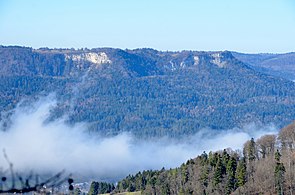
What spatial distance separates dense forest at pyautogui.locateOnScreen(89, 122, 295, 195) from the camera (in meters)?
36.2

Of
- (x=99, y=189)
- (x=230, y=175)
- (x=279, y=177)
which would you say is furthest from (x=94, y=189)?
(x=279, y=177)

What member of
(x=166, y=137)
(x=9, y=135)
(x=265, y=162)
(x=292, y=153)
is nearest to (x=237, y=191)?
(x=265, y=162)

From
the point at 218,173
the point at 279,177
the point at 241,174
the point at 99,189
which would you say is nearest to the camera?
the point at 279,177

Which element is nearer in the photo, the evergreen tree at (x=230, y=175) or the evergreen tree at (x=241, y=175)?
the evergreen tree at (x=241, y=175)

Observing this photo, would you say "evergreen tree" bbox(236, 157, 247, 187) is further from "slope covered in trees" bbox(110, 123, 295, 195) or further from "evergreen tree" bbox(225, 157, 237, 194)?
"evergreen tree" bbox(225, 157, 237, 194)

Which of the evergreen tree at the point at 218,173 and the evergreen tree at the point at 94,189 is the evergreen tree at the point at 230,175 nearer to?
the evergreen tree at the point at 218,173

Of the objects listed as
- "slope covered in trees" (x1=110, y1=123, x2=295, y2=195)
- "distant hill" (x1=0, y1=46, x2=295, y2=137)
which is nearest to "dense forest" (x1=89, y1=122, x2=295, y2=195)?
"slope covered in trees" (x1=110, y1=123, x2=295, y2=195)

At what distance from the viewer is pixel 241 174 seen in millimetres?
36844

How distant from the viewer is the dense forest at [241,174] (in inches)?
1427

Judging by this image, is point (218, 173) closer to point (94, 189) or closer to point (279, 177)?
point (279, 177)

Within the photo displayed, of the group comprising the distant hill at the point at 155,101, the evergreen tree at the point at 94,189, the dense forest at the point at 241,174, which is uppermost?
the dense forest at the point at 241,174

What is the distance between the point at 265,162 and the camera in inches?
1512

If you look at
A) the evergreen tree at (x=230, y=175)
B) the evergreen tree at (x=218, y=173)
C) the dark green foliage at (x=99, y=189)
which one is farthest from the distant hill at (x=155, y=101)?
the evergreen tree at (x=230, y=175)

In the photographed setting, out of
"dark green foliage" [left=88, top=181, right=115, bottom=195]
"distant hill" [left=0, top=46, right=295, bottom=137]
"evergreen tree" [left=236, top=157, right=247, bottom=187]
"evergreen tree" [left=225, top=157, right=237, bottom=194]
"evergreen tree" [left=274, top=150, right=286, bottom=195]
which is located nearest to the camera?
"evergreen tree" [left=274, top=150, right=286, bottom=195]
